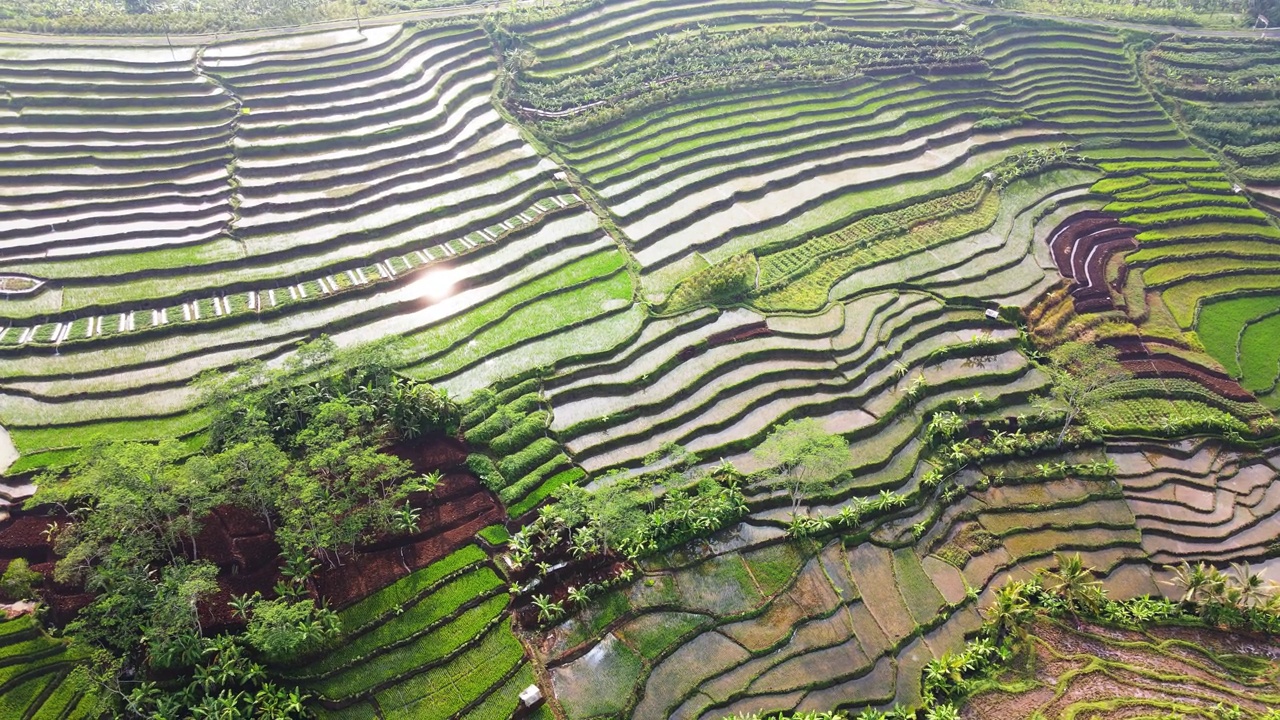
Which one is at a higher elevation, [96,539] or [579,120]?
[579,120]

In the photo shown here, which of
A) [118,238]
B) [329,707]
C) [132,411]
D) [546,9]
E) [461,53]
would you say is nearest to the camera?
[329,707]

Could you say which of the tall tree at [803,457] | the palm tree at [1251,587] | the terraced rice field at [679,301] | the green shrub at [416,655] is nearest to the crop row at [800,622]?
the terraced rice field at [679,301]

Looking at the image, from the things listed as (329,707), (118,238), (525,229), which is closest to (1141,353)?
(525,229)

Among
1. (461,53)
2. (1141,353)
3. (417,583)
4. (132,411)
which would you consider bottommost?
(1141,353)

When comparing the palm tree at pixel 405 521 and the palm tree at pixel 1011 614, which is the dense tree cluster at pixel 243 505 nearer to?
the palm tree at pixel 405 521

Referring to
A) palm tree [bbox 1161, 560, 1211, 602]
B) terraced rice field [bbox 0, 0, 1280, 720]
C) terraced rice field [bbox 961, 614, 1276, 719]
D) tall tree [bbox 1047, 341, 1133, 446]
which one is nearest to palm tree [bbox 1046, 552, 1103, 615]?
terraced rice field [bbox 961, 614, 1276, 719]

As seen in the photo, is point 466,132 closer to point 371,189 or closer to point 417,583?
point 371,189

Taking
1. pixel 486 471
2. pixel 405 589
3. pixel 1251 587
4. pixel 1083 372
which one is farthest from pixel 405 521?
pixel 1083 372

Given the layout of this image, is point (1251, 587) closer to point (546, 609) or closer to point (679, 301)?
point (679, 301)

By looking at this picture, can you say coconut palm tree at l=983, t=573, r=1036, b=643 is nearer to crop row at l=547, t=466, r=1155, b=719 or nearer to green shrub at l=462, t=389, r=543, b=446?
crop row at l=547, t=466, r=1155, b=719
